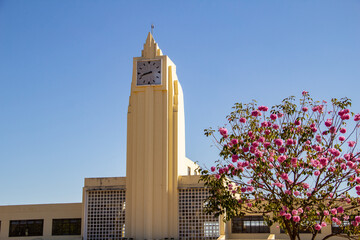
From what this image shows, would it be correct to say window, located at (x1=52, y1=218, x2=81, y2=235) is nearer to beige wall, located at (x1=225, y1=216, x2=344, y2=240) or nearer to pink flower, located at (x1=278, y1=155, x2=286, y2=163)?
beige wall, located at (x1=225, y1=216, x2=344, y2=240)

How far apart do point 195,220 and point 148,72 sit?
826 centimetres

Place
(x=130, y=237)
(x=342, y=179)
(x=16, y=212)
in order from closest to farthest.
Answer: (x=342, y=179)
(x=130, y=237)
(x=16, y=212)

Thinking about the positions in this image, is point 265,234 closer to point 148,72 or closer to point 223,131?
point 148,72

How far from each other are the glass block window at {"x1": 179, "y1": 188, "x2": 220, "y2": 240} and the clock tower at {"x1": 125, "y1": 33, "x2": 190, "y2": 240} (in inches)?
14.1

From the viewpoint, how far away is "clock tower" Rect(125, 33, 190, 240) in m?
27.9

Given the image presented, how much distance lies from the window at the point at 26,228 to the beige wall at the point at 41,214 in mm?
191

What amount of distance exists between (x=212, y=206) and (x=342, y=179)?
375cm

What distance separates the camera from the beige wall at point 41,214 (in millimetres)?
31688

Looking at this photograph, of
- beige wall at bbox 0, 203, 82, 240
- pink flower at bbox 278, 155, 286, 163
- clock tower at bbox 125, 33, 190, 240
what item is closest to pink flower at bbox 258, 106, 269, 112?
pink flower at bbox 278, 155, 286, 163

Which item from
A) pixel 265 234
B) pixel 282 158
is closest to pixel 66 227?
pixel 265 234

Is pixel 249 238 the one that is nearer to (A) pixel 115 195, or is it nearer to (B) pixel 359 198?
(A) pixel 115 195

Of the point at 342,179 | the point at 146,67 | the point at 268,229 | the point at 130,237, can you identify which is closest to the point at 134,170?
the point at 130,237

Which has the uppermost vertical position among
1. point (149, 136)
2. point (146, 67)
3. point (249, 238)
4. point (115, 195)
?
point (146, 67)

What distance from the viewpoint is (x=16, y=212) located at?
1287 inches
